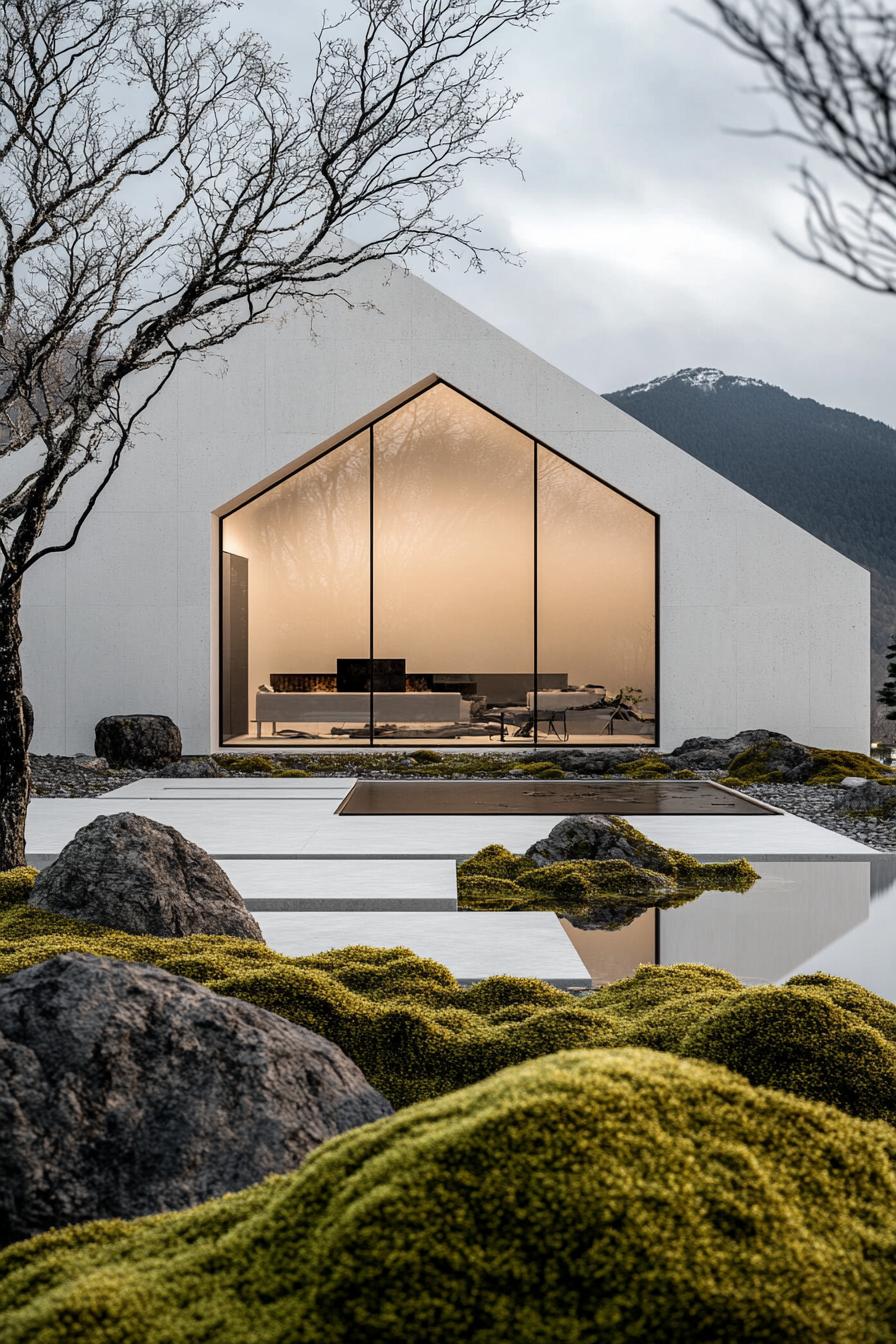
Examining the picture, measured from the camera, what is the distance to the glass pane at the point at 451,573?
690 inches

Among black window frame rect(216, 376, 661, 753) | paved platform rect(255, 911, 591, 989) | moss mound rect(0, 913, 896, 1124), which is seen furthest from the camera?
black window frame rect(216, 376, 661, 753)

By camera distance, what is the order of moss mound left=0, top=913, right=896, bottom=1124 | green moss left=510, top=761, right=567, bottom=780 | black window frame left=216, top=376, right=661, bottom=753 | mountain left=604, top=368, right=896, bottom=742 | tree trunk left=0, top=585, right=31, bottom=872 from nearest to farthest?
moss mound left=0, top=913, right=896, bottom=1124 → tree trunk left=0, top=585, right=31, bottom=872 → green moss left=510, top=761, right=567, bottom=780 → black window frame left=216, top=376, right=661, bottom=753 → mountain left=604, top=368, right=896, bottom=742

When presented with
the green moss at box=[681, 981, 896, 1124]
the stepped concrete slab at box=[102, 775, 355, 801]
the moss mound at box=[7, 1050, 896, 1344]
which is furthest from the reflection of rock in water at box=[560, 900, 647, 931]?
the stepped concrete slab at box=[102, 775, 355, 801]

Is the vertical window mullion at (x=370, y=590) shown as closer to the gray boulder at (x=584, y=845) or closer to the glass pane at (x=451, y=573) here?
the glass pane at (x=451, y=573)

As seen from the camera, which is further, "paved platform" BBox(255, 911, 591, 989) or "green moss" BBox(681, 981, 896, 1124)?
"paved platform" BBox(255, 911, 591, 989)

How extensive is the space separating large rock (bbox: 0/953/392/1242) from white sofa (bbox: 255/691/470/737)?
14586 mm

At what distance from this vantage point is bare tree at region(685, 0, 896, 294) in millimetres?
2232

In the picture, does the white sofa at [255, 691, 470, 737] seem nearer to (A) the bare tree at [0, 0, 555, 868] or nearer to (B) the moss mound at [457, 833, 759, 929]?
(B) the moss mound at [457, 833, 759, 929]

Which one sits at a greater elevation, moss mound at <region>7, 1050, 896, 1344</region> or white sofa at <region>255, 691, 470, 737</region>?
white sofa at <region>255, 691, 470, 737</region>

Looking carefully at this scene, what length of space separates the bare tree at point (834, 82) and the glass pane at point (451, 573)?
49.3ft

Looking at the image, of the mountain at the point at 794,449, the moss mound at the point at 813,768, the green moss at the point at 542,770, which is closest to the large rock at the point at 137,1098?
the moss mound at the point at 813,768

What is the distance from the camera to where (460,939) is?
561 cm

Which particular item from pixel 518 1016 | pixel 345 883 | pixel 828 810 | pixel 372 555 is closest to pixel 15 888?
pixel 345 883

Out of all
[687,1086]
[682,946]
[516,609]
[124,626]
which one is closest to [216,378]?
[124,626]
